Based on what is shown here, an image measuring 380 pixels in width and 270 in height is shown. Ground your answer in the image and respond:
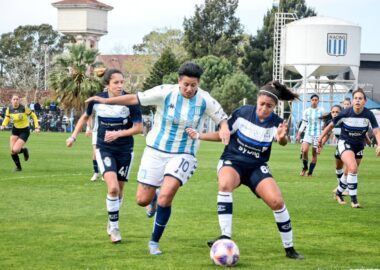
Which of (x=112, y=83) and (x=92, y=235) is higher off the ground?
(x=112, y=83)

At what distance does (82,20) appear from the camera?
133875 mm

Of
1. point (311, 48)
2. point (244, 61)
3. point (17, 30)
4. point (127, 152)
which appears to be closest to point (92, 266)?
point (127, 152)

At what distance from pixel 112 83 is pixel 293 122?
55.4 meters

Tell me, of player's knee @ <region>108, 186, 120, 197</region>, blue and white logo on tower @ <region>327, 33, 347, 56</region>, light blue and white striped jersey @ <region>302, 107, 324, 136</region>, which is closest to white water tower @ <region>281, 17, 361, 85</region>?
blue and white logo on tower @ <region>327, 33, 347, 56</region>

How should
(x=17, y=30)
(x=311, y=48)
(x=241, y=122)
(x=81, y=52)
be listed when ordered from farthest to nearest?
(x=17, y=30) → (x=81, y=52) → (x=311, y=48) → (x=241, y=122)

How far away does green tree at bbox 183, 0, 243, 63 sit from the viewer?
10381 centimetres

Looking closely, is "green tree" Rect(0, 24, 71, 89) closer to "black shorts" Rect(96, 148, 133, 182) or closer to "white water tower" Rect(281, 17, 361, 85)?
"white water tower" Rect(281, 17, 361, 85)

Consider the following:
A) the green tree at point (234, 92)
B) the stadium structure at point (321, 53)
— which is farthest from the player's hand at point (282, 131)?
the green tree at point (234, 92)

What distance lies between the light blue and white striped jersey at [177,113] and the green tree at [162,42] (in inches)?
3970

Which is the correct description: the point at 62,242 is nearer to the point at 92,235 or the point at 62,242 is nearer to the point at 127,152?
the point at 92,235

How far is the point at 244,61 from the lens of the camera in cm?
10012

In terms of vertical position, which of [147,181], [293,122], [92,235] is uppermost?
[147,181]

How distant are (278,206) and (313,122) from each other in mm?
15971

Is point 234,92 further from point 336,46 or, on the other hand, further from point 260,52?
point 336,46
